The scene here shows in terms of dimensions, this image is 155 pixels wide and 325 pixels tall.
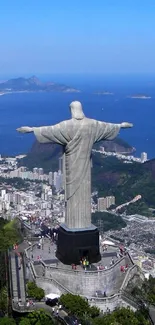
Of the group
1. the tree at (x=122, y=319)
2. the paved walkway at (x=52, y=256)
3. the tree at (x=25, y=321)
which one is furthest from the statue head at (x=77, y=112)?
the tree at (x=25, y=321)

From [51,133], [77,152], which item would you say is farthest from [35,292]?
[51,133]

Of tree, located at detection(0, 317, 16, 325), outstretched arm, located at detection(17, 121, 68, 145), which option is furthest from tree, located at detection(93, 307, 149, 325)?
outstretched arm, located at detection(17, 121, 68, 145)

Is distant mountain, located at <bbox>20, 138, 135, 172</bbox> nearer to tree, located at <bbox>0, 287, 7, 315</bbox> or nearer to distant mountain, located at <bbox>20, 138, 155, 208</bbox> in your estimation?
distant mountain, located at <bbox>20, 138, 155, 208</bbox>

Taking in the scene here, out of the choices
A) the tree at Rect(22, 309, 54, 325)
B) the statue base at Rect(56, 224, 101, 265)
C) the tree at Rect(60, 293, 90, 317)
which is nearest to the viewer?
the tree at Rect(22, 309, 54, 325)

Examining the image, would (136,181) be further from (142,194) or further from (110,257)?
(110,257)

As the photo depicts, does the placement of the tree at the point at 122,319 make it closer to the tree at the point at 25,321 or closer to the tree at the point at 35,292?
the tree at the point at 25,321

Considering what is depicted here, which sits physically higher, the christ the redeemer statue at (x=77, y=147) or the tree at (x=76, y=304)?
the christ the redeemer statue at (x=77, y=147)

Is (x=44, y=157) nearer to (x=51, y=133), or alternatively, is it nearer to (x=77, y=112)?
(x=77, y=112)
